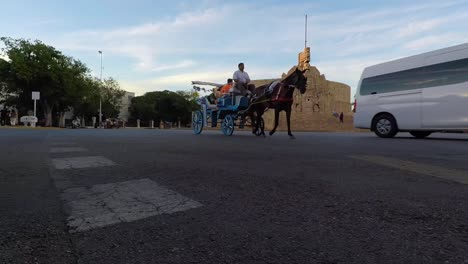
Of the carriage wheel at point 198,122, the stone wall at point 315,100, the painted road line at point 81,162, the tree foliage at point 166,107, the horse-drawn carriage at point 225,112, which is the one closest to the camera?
the painted road line at point 81,162

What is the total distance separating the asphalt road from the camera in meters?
2.26

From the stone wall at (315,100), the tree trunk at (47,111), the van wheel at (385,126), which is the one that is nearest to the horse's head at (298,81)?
the van wheel at (385,126)

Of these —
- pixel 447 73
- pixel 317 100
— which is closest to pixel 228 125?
pixel 447 73

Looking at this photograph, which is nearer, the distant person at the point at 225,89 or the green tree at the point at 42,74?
the distant person at the point at 225,89

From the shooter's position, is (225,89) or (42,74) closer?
(225,89)

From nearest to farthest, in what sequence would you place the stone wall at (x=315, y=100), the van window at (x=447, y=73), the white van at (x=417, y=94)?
the van window at (x=447, y=73) → the white van at (x=417, y=94) → the stone wall at (x=315, y=100)

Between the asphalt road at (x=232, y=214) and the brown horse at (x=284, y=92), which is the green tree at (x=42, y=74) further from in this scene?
the asphalt road at (x=232, y=214)

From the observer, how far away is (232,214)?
302 cm

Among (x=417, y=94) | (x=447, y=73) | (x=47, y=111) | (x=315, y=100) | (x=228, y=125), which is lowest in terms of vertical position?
(x=228, y=125)

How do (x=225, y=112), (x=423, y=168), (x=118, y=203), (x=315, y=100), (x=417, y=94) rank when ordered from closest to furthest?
(x=118, y=203)
(x=423, y=168)
(x=417, y=94)
(x=225, y=112)
(x=315, y=100)

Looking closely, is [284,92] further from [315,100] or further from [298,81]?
[315,100]

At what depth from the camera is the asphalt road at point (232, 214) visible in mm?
2258

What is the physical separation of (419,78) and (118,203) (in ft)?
40.3

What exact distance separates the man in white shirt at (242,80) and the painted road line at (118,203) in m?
10.4
